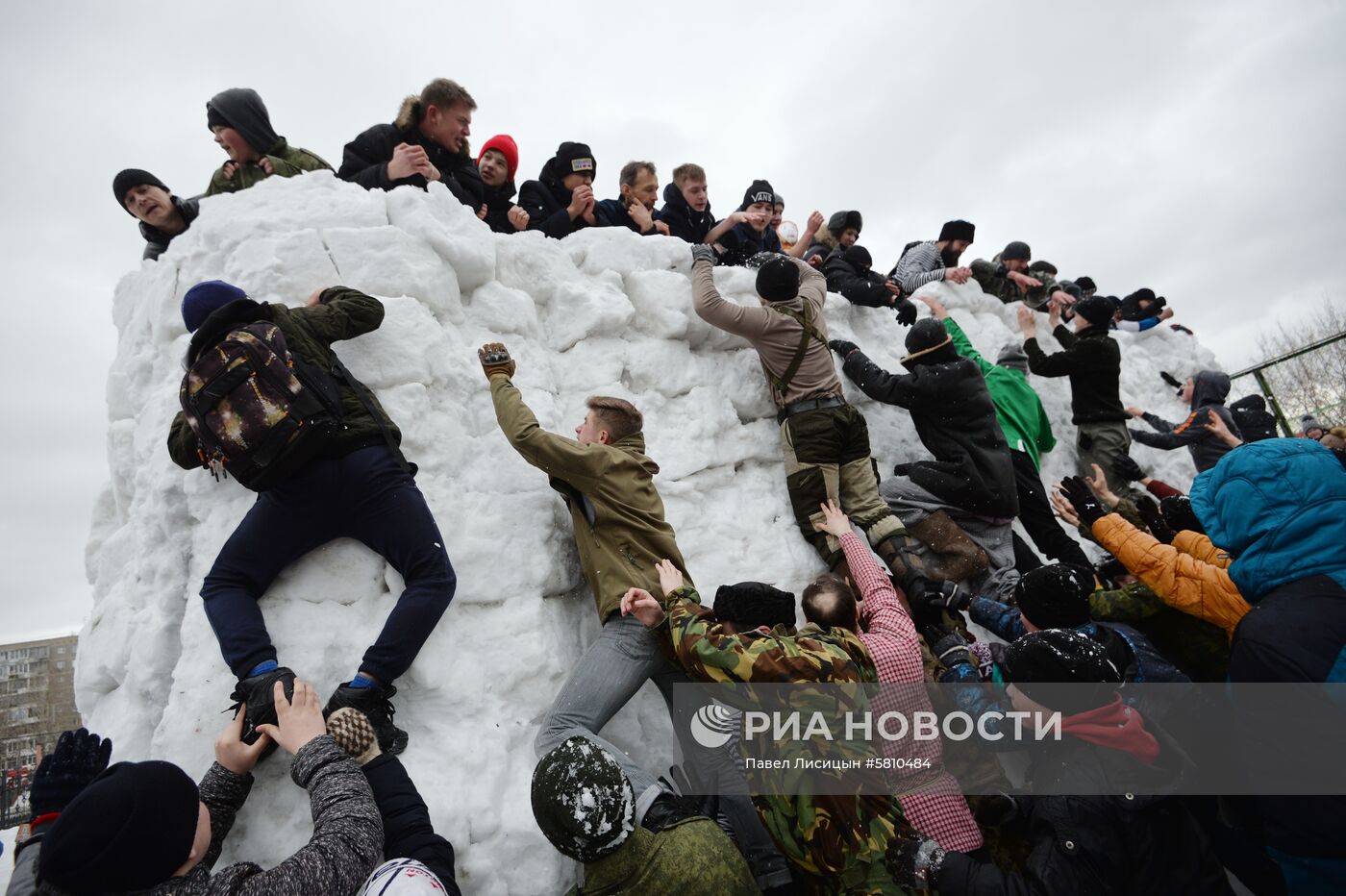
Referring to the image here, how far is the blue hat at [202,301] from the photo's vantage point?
9.73ft

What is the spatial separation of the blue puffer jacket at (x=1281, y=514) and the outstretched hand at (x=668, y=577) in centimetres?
228

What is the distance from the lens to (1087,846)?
203cm

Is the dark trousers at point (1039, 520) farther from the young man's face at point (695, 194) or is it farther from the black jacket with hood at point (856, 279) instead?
the young man's face at point (695, 194)

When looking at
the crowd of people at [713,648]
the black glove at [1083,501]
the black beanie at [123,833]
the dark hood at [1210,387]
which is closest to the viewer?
the black beanie at [123,833]

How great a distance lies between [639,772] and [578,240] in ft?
12.2

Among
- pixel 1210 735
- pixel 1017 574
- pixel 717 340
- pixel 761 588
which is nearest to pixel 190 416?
pixel 761 588

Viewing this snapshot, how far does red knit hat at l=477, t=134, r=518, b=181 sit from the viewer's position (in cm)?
568

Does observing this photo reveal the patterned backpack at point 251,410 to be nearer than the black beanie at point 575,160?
Yes

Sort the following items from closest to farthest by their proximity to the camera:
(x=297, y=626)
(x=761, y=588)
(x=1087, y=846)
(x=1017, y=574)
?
(x=1087, y=846) → (x=297, y=626) → (x=761, y=588) → (x=1017, y=574)

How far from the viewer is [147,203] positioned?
13.0 ft

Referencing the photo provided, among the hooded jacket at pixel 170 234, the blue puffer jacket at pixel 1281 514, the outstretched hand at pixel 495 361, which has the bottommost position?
the blue puffer jacket at pixel 1281 514

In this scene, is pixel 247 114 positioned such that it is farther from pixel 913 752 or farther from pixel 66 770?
pixel 913 752

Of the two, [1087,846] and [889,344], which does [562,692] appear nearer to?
[1087,846]

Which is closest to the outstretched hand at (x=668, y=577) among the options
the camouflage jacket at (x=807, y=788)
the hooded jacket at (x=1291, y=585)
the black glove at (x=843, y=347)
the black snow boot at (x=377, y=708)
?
the camouflage jacket at (x=807, y=788)
